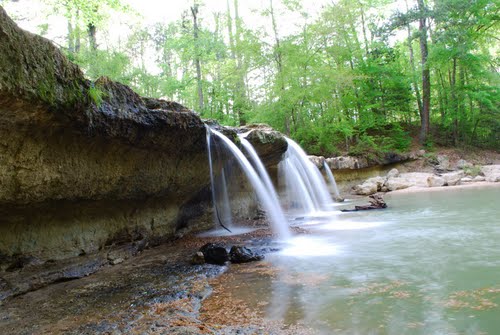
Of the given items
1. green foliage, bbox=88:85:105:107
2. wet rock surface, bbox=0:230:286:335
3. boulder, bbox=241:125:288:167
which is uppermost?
green foliage, bbox=88:85:105:107

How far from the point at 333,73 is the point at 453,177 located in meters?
8.82

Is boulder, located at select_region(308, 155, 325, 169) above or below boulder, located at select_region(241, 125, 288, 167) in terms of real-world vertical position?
below

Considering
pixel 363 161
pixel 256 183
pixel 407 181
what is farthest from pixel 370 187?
pixel 256 183

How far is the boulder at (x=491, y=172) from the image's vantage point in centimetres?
1768

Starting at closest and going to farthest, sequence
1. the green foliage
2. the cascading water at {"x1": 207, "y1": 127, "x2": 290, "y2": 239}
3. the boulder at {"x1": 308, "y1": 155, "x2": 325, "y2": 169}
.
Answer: the green foliage < the cascading water at {"x1": 207, "y1": 127, "x2": 290, "y2": 239} < the boulder at {"x1": 308, "y1": 155, "x2": 325, "y2": 169}

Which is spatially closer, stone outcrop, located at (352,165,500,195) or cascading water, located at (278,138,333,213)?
cascading water, located at (278,138,333,213)

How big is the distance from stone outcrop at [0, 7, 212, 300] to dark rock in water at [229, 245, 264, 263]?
2.23 meters

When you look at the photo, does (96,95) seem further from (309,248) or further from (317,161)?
(317,161)

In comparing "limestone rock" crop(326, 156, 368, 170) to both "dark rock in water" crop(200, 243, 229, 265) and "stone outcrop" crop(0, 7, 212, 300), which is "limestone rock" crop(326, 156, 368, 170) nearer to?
"stone outcrop" crop(0, 7, 212, 300)

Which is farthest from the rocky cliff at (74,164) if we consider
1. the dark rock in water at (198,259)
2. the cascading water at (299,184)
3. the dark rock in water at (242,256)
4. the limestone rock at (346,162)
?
the limestone rock at (346,162)

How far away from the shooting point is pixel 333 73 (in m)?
17.9

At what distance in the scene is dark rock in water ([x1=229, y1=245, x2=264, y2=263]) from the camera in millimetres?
5402

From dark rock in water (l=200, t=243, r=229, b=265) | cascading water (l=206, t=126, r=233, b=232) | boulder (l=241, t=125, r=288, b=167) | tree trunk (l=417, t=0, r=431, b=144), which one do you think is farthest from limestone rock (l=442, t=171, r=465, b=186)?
dark rock in water (l=200, t=243, r=229, b=265)

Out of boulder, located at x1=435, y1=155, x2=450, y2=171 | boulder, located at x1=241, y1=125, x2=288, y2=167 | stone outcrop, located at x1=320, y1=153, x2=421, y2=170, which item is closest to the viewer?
boulder, located at x1=241, y1=125, x2=288, y2=167
